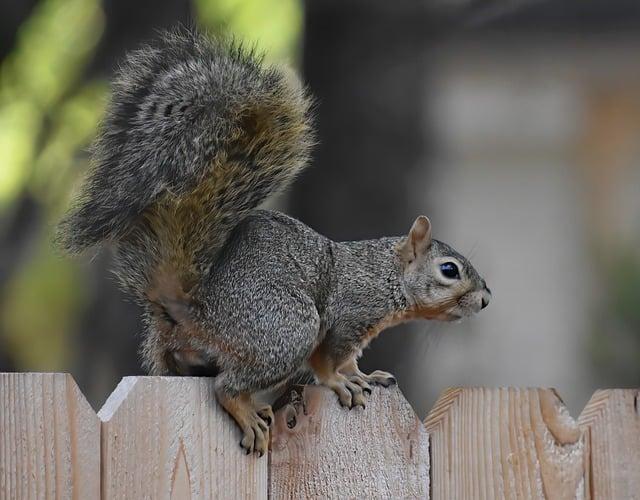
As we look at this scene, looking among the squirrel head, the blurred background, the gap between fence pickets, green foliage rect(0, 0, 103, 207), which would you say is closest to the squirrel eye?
the squirrel head

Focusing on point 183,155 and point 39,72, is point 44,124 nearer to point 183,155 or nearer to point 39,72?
point 39,72

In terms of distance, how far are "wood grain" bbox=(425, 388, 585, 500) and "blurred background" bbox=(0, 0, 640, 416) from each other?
616 millimetres

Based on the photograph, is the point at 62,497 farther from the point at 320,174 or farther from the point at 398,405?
the point at 320,174

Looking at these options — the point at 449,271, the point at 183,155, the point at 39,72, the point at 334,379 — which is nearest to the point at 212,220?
the point at 183,155

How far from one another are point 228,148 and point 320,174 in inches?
78.5

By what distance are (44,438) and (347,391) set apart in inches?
21.2

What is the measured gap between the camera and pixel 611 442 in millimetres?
1923

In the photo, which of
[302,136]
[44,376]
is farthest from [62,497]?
[302,136]

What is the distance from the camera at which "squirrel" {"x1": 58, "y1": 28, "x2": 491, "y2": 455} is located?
5.92ft

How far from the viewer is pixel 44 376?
1.58m

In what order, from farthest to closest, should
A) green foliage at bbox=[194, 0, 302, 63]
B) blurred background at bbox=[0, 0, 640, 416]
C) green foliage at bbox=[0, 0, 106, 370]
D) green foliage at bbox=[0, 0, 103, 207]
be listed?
green foliage at bbox=[194, 0, 302, 63]
green foliage at bbox=[0, 0, 103, 207]
green foliage at bbox=[0, 0, 106, 370]
blurred background at bbox=[0, 0, 640, 416]

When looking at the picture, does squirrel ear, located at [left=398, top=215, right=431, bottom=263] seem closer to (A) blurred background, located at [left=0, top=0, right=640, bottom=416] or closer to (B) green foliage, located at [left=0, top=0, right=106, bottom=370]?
(A) blurred background, located at [left=0, top=0, right=640, bottom=416]

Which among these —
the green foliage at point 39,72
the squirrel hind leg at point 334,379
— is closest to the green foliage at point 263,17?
the green foliage at point 39,72

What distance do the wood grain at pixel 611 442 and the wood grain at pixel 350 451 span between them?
0.27m
